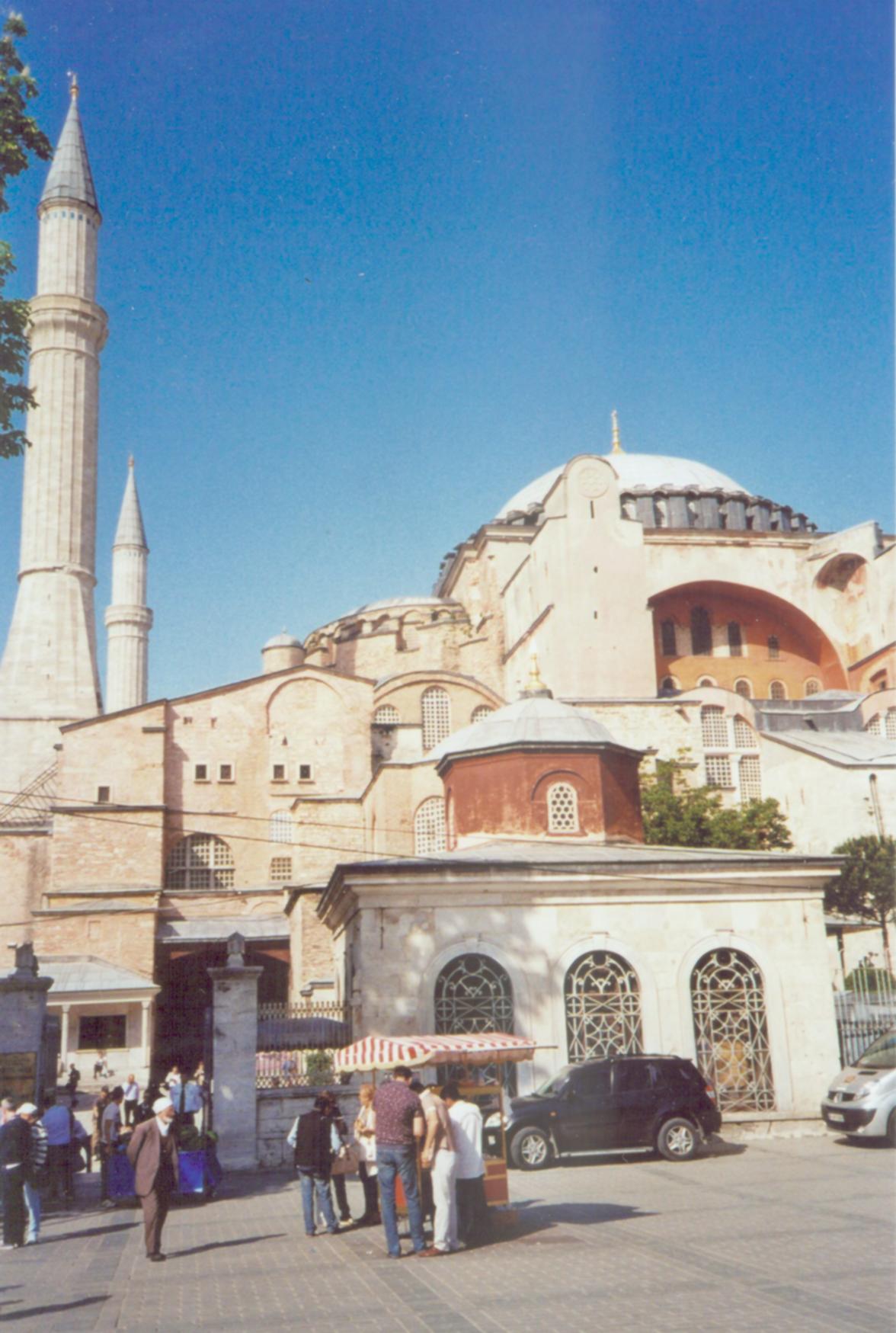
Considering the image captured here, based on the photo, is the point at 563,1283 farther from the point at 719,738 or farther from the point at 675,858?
the point at 719,738

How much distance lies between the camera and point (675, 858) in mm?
17625

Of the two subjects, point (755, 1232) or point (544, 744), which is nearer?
point (755, 1232)

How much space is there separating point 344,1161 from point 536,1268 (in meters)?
2.75

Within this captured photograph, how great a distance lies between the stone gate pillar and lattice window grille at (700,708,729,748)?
2591cm

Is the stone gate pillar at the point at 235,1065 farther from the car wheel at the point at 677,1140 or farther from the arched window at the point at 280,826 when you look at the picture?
the arched window at the point at 280,826

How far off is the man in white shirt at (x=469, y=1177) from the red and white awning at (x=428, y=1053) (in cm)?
86

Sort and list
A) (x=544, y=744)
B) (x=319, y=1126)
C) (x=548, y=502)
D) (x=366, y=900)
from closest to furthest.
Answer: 1. (x=319, y=1126)
2. (x=366, y=900)
3. (x=544, y=744)
4. (x=548, y=502)

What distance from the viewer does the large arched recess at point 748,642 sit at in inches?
1823

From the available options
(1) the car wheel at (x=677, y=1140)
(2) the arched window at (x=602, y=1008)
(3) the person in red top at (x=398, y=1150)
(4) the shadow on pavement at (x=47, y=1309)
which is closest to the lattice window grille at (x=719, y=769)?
(2) the arched window at (x=602, y=1008)

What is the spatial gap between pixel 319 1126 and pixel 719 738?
98.8 ft

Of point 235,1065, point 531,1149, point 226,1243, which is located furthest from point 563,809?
point 226,1243

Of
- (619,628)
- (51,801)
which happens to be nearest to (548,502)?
(619,628)

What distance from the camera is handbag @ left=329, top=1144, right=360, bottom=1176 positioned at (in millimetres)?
10617

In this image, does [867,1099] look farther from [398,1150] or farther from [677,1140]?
[398,1150]
